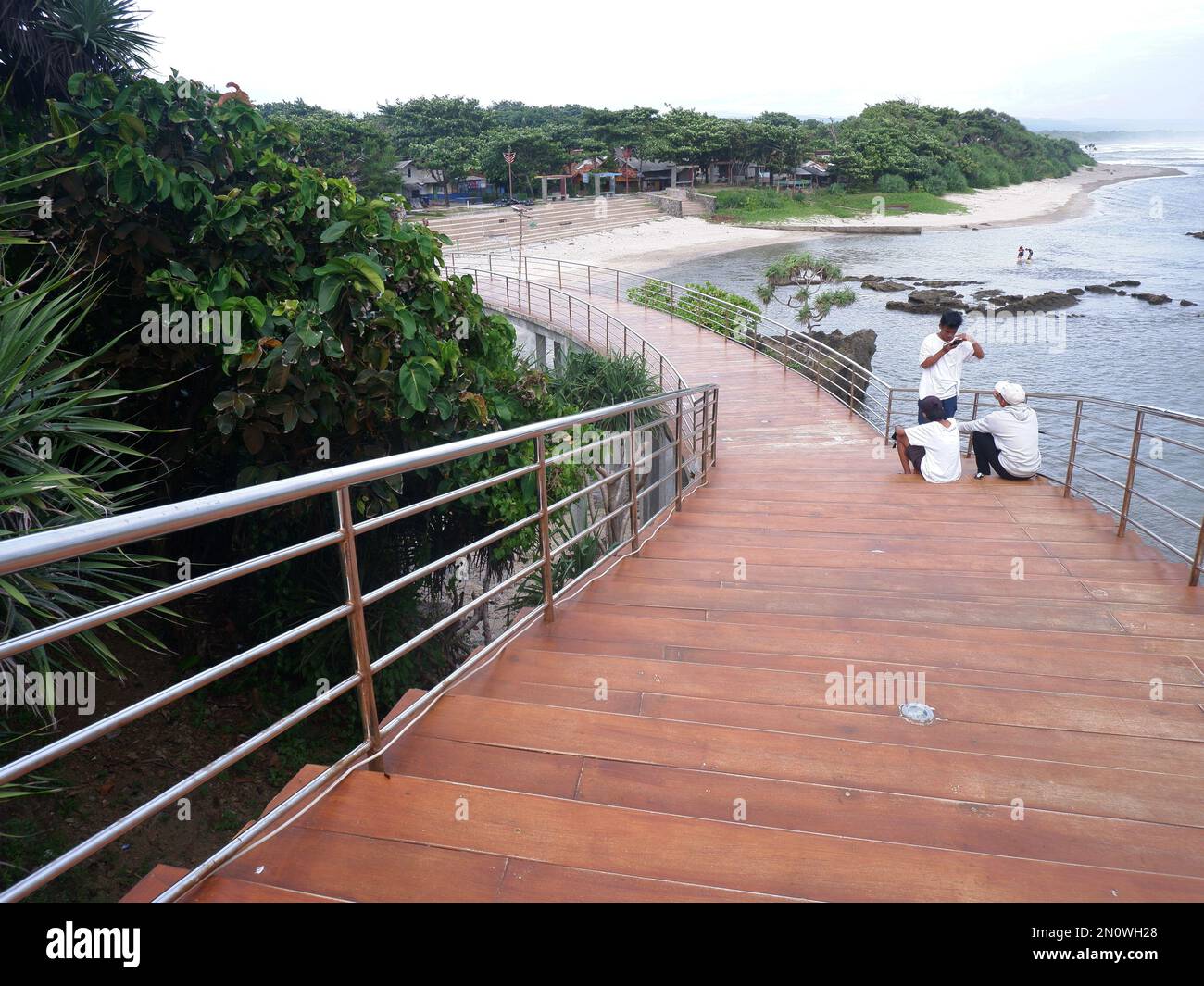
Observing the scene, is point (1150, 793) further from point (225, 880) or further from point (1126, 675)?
point (225, 880)

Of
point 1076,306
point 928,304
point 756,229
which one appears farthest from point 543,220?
point 1076,306

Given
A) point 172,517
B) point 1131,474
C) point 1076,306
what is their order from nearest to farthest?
1. point 172,517
2. point 1131,474
3. point 1076,306

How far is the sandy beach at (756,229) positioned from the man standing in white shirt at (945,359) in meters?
28.1

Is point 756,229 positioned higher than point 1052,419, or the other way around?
point 756,229

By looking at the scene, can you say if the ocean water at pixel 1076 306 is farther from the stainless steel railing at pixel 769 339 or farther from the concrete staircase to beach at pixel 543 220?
the concrete staircase to beach at pixel 543 220

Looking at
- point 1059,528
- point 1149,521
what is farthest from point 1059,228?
point 1059,528

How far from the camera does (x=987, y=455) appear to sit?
735 centimetres

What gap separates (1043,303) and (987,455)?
27.3 metres

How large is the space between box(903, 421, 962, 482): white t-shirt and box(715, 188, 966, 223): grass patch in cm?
4551

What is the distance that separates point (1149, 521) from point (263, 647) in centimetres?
1868

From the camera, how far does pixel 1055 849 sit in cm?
189

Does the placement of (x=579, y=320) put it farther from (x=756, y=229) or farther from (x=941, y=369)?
(x=756, y=229)

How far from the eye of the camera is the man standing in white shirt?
7.25m

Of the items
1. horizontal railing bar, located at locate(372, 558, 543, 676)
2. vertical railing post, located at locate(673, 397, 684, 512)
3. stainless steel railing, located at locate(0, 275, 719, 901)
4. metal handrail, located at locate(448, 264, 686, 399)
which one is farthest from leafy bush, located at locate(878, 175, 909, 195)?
horizontal railing bar, located at locate(372, 558, 543, 676)
